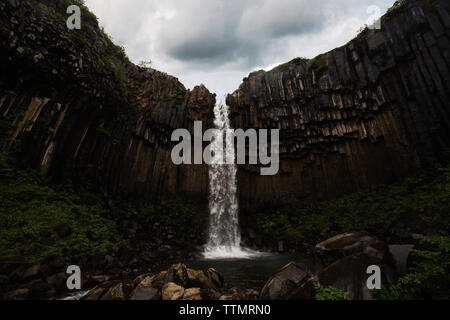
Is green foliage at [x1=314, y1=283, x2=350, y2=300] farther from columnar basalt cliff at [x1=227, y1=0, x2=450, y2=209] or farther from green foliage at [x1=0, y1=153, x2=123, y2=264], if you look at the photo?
columnar basalt cliff at [x1=227, y1=0, x2=450, y2=209]

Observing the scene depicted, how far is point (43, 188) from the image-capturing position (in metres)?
11.2

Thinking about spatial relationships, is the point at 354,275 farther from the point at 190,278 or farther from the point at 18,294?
the point at 18,294

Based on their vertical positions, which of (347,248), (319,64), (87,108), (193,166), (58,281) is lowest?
(58,281)

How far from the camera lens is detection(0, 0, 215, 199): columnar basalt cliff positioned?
10.8 m

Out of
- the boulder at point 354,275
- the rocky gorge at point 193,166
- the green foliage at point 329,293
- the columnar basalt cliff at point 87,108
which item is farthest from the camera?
the columnar basalt cliff at point 87,108

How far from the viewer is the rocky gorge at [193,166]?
293 inches

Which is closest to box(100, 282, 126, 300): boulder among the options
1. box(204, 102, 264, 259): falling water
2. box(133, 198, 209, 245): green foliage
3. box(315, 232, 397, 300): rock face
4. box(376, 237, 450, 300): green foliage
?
box(315, 232, 397, 300): rock face

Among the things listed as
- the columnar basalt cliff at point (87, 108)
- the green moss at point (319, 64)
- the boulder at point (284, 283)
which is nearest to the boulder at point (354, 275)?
the boulder at point (284, 283)

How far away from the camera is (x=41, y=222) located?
960cm

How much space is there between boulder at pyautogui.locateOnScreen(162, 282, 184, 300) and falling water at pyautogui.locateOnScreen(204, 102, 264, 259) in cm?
1127

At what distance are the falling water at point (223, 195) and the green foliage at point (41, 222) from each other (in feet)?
27.9

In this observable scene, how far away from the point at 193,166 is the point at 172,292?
583 inches

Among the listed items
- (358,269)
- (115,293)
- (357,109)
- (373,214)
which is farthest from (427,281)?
(357,109)

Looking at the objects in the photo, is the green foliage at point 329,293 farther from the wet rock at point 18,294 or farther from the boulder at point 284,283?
the wet rock at point 18,294
